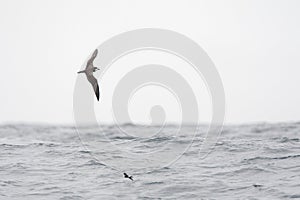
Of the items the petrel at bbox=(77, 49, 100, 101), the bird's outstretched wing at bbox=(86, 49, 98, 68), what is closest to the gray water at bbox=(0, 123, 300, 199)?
the petrel at bbox=(77, 49, 100, 101)

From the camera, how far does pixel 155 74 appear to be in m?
25.0

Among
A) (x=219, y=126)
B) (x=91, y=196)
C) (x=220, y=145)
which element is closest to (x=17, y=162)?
(x=91, y=196)

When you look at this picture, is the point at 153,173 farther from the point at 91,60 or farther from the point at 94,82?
the point at 91,60

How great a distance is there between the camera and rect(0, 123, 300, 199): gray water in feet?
51.9

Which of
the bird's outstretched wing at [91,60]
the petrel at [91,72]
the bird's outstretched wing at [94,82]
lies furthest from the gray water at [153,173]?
the bird's outstretched wing at [91,60]

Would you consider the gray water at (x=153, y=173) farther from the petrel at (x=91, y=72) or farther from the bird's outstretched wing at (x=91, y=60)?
the bird's outstretched wing at (x=91, y=60)

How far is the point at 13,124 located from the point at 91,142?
1759 cm

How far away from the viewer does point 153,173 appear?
18.5 meters

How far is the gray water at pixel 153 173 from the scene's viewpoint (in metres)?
15.8

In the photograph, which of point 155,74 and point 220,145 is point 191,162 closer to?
point 220,145

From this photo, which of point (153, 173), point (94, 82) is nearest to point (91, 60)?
point (94, 82)

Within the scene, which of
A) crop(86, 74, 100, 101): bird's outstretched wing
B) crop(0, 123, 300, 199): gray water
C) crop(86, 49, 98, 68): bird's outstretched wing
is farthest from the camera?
crop(86, 49, 98, 68): bird's outstretched wing

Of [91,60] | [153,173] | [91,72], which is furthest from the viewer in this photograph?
[153,173]

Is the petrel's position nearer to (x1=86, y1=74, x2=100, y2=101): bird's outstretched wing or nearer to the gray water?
(x1=86, y1=74, x2=100, y2=101): bird's outstretched wing
